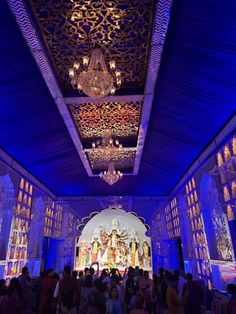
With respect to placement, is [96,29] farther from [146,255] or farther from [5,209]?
[146,255]

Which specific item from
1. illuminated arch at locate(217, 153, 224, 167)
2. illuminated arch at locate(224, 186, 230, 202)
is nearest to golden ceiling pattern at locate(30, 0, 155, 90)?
illuminated arch at locate(217, 153, 224, 167)

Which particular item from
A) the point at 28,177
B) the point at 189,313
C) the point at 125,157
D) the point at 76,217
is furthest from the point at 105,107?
the point at 76,217

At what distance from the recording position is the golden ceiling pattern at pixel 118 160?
9.31 m

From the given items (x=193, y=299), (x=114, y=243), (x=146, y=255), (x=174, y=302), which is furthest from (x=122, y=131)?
(x=146, y=255)

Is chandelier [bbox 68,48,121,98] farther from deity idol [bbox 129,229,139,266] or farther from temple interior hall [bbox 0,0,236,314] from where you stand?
deity idol [bbox 129,229,139,266]

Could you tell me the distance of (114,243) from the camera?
49.2 feet

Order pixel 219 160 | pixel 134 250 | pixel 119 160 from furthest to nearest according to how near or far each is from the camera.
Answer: pixel 134 250 → pixel 119 160 → pixel 219 160

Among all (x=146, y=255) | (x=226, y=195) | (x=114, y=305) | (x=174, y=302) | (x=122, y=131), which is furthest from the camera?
(x=146, y=255)

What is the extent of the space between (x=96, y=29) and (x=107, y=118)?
10.1 feet

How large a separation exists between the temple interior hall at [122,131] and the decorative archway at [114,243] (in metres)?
2.89

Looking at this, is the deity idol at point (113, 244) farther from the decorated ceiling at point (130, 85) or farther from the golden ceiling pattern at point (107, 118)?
the golden ceiling pattern at point (107, 118)

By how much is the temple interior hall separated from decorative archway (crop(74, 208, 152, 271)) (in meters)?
2.89

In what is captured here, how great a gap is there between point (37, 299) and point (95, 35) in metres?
5.87

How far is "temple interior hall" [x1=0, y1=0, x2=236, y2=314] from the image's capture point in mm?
3785
